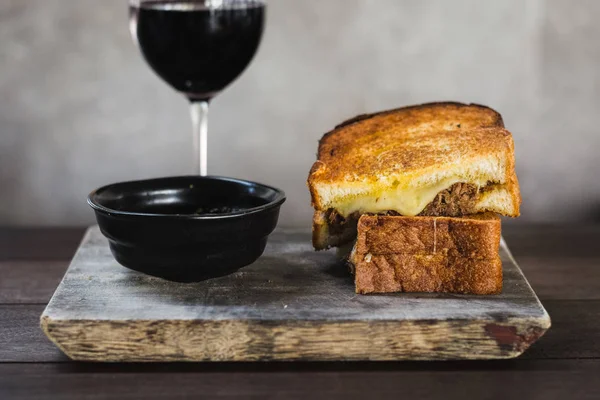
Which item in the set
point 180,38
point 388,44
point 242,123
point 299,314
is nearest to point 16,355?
point 299,314

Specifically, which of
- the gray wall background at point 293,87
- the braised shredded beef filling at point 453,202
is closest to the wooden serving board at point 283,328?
the braised shredded beef filling at point 453,202

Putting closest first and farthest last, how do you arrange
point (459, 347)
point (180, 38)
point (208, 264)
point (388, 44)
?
point (459, 347)
point (208, 264)
point (180, 38)
point (388, 44)

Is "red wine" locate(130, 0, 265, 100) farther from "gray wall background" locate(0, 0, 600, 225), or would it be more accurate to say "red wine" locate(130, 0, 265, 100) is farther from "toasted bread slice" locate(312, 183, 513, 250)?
"gray wall background" locate(0, 0, 600, 225)

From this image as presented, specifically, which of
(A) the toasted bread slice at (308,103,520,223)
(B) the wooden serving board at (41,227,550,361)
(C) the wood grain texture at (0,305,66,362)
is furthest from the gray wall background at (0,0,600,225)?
(B) the wooden serving board at (41,227,550,361)

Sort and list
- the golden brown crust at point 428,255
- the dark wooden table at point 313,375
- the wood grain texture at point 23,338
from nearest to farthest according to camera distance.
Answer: the dark wooden table at point 313,375, the wood grain texture at point 23,338, the golden brown crust at point 428,255

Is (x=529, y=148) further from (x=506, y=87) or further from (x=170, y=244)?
(x=170, y=244)

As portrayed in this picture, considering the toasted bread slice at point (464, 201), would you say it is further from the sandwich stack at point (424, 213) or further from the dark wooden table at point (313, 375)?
the dark wooden table at point (313, 375)
